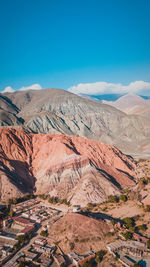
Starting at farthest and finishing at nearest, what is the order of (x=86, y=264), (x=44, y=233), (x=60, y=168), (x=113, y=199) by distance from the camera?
(x=60, y=168)
(x=113, y=199)
(x=44, y=233)
(x=86, y=264)

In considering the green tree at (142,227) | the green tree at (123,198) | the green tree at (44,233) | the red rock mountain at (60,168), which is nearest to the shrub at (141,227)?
the green tree at (142,227)

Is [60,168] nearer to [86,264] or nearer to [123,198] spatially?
[123,198]

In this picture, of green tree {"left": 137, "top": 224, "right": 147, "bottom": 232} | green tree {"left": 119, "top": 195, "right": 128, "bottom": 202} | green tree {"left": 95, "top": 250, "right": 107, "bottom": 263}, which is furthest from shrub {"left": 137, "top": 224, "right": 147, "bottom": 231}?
green tree {"left": 119, "top": 195, "right": 128, "bottom": 202}

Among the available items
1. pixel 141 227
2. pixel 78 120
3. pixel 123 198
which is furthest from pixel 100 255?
pixel 78 120

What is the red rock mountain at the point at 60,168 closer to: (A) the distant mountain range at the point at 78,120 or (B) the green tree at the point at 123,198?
(B) the green tree at the point at 123,198

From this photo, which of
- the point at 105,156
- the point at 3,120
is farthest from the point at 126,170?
the point at 3,120
